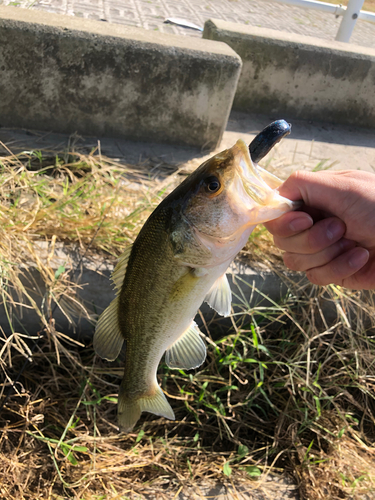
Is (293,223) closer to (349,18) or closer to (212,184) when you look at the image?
(212,184)

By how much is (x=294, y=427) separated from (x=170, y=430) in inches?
34.0

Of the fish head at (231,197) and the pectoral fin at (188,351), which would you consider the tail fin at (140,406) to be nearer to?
the pectoral fin at (188,351)

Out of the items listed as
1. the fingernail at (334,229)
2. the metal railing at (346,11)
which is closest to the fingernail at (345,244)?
the fingernail at (334,229)

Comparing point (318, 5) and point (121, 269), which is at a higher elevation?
point (318, 5)

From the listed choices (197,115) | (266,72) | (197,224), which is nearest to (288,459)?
(197,224)

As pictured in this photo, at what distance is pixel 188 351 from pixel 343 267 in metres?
0.74

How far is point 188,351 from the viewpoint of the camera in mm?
1918

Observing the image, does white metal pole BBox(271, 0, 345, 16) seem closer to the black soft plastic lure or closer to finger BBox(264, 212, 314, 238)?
finger BBox(264, 212, 314, 238)

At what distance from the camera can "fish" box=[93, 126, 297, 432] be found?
151 centimetres

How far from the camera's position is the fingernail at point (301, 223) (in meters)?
1.73

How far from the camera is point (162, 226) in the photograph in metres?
1.59

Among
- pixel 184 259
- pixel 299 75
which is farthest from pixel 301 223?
pixel 299 75

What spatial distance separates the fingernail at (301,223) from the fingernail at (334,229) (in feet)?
0.27

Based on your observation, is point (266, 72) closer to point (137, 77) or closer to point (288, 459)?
point (137, 77)
